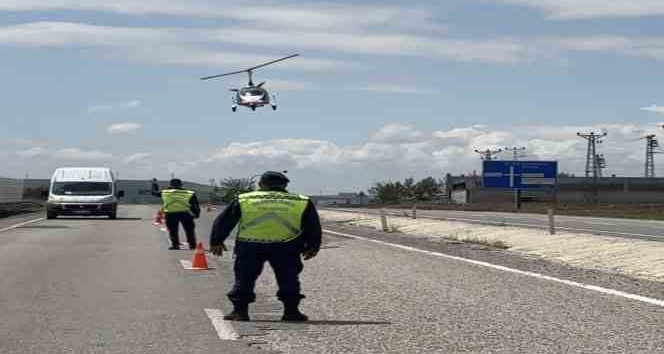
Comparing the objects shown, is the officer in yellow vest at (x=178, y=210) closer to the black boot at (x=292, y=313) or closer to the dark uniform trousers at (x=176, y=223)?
the dark uniform trousers at (x=176, y=223)

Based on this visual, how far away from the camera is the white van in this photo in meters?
45.0

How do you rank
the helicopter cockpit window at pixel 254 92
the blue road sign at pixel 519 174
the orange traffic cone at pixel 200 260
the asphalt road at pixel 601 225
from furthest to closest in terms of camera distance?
the blue road sign at pixel 519 174 → the helicopter cockpit window at pixel 254 92 → the asphalt road at pixel 601 225 → the orange traffic cone at pixel 200 260

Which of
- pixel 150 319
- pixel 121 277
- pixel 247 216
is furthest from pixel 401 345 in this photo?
pixel 121 277

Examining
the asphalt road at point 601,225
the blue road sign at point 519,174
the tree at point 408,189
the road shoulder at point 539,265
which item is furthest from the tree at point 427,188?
the road shoulder at point 539,265

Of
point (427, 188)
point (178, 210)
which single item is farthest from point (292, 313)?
point (427, 188)

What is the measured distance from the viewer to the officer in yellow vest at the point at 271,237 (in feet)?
35.9

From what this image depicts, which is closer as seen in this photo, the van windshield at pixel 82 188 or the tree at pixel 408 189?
the van windshield at pixel 82 188

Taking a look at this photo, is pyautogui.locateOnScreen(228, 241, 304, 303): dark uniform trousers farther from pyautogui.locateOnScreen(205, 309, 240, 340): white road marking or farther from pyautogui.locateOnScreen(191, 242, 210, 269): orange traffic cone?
pyautogui.locateOnScreen(191, 242, 210, 269): orange traffic cone

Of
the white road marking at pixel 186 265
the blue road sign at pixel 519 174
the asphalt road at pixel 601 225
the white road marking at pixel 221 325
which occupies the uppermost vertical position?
the blue road sign at pixel 519 174

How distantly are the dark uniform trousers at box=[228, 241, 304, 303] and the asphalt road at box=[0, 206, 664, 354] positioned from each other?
30 centimetres

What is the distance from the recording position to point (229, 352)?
9094 millimetres

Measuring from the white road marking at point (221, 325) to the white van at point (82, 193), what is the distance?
34.1 metres

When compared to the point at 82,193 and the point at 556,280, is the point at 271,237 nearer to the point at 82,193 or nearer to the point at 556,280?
the point at 556,280

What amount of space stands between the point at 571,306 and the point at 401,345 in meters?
3.89
